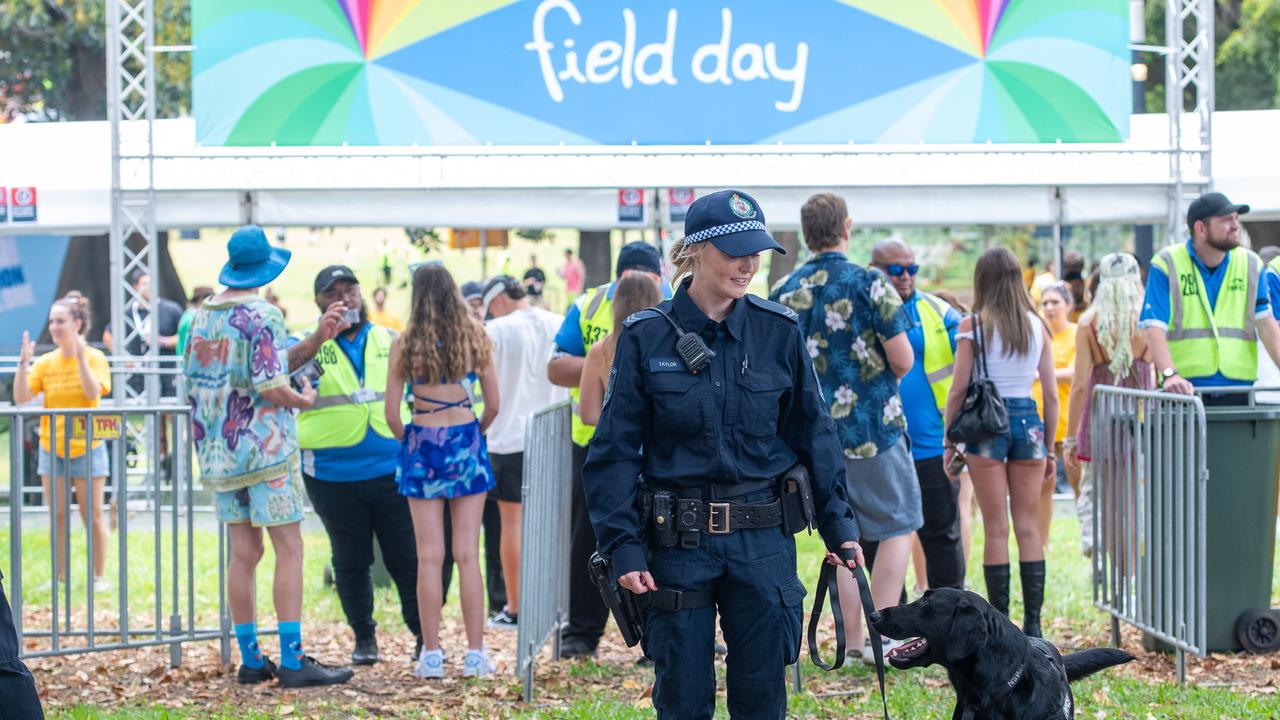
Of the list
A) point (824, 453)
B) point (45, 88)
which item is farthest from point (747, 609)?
point (45, 88)

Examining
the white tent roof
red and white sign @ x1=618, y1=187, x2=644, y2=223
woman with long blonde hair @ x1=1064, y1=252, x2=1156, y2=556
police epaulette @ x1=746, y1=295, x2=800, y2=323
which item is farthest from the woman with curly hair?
red and white sign @ x1=618, y1=187, x2=644, y2=223

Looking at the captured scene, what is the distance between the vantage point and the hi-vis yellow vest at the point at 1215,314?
22.3 ft

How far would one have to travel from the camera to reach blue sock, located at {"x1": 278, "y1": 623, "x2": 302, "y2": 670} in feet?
21.6

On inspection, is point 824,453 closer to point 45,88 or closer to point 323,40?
point 323,40

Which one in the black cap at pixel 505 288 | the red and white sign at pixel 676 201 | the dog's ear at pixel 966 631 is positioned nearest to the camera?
the dog's ear at pixel 966 631

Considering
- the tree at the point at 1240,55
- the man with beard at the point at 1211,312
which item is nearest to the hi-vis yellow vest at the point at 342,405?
the man with beard at the point at 1211,312

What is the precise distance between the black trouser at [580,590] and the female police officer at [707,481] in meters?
3.16

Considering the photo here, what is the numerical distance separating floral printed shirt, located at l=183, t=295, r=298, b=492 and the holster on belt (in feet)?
10.3

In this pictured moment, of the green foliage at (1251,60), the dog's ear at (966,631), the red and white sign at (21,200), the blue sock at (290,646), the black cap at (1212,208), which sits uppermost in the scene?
the green foliage at (1251,60)

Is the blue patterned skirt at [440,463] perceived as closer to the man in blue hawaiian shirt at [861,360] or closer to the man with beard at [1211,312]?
the man in blue hawaiian shirt at [861,360]

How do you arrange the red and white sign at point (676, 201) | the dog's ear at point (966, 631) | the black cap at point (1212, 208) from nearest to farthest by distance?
the dog's ear at point (966, 631) → the black cap at point (1212, 208) → the red and white sign at point (676, 201)

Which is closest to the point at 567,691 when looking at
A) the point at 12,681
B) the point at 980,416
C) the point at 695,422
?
the point at 980,416

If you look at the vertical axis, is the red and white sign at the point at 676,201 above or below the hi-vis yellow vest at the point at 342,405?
above

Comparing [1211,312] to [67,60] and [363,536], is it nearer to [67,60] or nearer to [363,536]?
[363,536]
